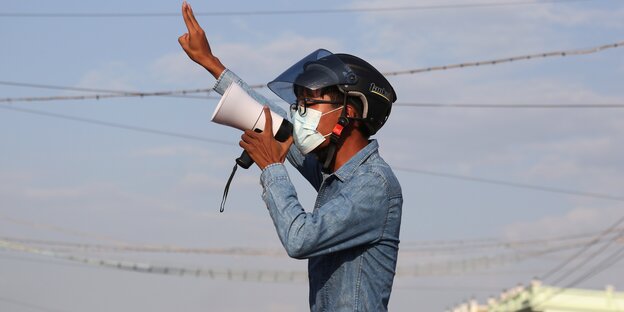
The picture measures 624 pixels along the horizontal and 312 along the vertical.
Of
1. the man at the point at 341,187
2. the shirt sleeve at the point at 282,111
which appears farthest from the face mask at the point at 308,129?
the shirt sleeve at the point at 282,111

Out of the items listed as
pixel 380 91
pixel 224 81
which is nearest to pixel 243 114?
→ pixel 380 91

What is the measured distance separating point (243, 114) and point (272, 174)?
409mm

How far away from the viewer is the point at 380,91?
208 inches

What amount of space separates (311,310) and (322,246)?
1.30 feet

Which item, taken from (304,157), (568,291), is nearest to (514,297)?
(568,291)

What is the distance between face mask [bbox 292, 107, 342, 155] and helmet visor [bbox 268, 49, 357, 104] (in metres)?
0.11

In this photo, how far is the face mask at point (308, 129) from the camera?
5.16 metres

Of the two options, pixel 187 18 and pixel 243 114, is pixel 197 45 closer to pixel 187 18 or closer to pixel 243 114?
pixel 187 18

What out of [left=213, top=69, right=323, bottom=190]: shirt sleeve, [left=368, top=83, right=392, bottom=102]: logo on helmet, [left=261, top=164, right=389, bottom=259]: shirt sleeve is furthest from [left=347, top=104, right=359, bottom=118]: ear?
[left=213, top=69, right=323, bottom=190]: shirt sleeve

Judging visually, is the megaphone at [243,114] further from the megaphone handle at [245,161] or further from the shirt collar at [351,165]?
the shirt collar at [351,165]

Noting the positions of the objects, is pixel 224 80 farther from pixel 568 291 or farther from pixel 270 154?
pixel 568 291

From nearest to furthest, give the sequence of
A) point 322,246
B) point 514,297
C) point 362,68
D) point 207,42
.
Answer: point 322,246 → point 362,68 → point 207,42 → point 514,297

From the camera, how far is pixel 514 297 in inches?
2272

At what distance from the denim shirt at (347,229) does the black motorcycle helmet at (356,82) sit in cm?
16
